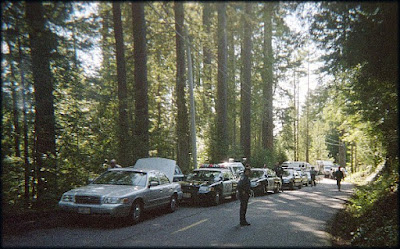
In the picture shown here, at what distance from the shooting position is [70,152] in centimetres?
1323

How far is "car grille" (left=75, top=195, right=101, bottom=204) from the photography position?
9391 millimetres

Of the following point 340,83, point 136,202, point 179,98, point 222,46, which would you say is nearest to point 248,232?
point 136,202

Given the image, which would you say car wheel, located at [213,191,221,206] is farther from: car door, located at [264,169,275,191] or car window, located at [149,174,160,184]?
car door, located at [264,169,275,191]

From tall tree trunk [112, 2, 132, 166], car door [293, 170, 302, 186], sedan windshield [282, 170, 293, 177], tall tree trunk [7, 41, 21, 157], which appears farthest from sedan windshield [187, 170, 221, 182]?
car door [293, 170, 302, 186]

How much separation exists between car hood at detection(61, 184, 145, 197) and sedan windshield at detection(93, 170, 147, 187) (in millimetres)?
381

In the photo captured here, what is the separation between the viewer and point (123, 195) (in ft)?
32.0

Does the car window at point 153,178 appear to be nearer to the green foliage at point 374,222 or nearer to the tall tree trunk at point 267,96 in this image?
the green foliage at point 374,222

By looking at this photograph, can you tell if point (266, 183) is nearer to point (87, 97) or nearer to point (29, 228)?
point (87, 97)

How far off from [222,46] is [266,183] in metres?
12.6

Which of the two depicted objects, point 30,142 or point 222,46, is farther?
point 222,46

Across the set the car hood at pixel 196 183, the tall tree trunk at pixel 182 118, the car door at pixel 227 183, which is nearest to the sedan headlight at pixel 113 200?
the car hood at pixel 196 183

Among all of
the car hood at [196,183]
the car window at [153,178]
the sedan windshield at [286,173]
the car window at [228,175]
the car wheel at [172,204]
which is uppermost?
the car window at [153,178]

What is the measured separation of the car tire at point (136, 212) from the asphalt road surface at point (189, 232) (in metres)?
0.22

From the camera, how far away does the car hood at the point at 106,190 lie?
9648 mm
